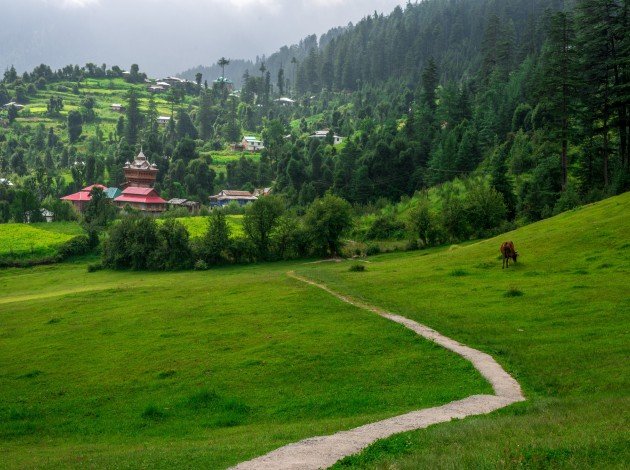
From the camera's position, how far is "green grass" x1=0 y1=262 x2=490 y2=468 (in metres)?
20.5

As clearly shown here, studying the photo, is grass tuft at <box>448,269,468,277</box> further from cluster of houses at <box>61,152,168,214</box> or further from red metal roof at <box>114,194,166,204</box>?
red metal roof at <box>114,194,166,204</box>

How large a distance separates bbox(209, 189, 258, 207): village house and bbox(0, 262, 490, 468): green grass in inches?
3953

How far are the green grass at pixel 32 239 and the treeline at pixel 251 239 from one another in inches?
716

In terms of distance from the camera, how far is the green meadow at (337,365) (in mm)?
16281

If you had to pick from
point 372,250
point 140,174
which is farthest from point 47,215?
point 372,250

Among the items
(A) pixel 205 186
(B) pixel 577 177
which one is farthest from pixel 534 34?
(B) pixel 577 177

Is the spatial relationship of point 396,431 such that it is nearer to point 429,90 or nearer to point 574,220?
point 574,220

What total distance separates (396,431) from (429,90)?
134 meters

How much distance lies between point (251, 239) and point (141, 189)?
75603 mm

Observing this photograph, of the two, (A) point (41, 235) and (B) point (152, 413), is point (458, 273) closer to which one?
(B) point (152, 413)

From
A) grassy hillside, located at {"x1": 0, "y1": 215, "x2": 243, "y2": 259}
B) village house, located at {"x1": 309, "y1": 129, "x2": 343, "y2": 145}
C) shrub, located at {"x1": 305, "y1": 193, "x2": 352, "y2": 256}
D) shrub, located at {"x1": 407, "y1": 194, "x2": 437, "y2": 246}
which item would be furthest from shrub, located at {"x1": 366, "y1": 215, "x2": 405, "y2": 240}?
village house, located at {"x1": 309, "y1": 129, "x2": 343, "y2": 145}

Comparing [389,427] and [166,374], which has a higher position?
[389,427]

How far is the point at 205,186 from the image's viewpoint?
16062cm

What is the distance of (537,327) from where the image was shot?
103 ft
